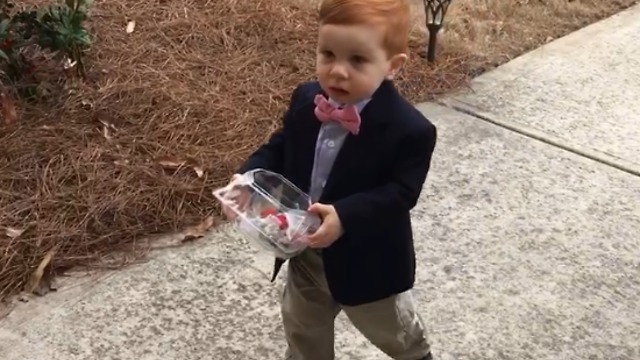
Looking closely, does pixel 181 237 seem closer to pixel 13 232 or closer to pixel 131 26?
pixel 13 232

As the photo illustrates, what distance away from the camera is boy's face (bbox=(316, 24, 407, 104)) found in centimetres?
184

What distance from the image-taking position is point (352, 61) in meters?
1.88

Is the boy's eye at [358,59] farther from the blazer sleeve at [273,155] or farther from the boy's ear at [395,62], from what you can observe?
the blazer sleeve at [273,155]

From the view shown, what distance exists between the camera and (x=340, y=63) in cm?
188

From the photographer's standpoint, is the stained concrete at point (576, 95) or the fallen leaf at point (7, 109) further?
the stained concrete at point (576, 95)

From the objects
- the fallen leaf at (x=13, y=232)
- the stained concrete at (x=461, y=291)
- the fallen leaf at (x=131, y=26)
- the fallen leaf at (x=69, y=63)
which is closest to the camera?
the stained concrete at (x=461, y=291)

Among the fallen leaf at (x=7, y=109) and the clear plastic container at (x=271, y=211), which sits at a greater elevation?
the clear plastic container at (x=271, y=211)

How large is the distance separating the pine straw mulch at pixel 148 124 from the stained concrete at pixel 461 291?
0.19 m

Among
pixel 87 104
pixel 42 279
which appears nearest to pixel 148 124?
pixel 87 104

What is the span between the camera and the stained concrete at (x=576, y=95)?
399cm

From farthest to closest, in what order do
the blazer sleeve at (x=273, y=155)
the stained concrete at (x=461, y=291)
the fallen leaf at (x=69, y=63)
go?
the fallen leaf at (x=69, y=63) → the stained concrete at (x=461, y=291) → the blazer sleeve at (x=273, y=155)

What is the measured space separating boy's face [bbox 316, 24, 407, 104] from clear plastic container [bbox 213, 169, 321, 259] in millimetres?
256

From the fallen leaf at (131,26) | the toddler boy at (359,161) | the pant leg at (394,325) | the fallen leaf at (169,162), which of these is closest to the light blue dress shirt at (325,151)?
the toddler boy at (359,161)

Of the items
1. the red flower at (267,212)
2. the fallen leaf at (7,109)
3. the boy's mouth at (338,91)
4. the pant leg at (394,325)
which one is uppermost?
the boy's mouth at (338,91)
